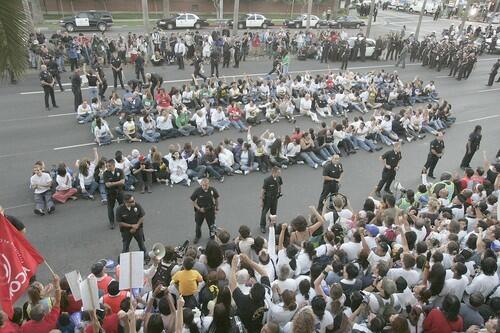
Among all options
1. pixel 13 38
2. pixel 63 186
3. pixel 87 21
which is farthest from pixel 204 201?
pixel 87 21

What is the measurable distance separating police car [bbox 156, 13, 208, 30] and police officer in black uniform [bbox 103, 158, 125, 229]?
24923mm

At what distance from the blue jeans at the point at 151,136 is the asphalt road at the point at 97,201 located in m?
0.33

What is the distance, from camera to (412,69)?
27.2m

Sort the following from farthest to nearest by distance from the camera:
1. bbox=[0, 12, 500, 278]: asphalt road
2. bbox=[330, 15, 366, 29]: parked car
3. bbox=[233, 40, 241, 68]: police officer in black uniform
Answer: bbox=[330, 15, 366, 29]: parked car, bbox=[233, 40, 241, 68]: police officer in black uniform, bbox=[0, 12, 500, 278]: asphalt road

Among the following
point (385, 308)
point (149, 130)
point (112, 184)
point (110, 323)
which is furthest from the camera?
point (149, 130)

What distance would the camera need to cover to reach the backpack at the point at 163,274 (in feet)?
21.8

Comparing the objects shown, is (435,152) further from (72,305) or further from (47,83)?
(47,83)

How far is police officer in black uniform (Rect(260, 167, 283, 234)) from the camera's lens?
32.3 feet

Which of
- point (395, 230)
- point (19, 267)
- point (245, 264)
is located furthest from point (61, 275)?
point (395, 230)

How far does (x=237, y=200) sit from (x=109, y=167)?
139 inches

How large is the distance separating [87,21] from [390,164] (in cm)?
2596

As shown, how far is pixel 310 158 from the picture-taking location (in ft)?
45.4

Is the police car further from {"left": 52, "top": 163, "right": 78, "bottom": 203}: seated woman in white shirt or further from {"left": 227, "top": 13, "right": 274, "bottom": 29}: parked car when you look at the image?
{"left": 52, "top": 163, "right": 78, "bottom": 203}: seated woman in white shirt

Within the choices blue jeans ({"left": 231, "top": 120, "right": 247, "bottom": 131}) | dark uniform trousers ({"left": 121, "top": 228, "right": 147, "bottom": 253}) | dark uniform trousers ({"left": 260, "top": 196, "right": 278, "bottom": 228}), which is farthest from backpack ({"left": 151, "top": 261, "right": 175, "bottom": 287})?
blue jeans ({"left": 231, "top": 120, "right": 247, "bottom": 131})
